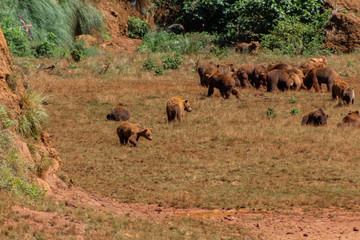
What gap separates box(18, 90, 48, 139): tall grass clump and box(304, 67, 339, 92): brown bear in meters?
16.2

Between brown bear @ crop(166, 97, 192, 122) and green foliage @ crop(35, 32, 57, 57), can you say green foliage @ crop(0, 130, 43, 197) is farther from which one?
green foliage @ crop(35, 32, 57, 57)

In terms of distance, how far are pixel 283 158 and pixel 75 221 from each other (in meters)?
7.65

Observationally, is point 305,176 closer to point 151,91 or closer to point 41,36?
point 151,91

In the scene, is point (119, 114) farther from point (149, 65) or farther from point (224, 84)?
point (149, 65)

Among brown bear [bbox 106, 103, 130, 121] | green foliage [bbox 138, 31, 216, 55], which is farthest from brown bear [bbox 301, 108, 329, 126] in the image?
green foliage [bbox 138, 31, 216, 55]

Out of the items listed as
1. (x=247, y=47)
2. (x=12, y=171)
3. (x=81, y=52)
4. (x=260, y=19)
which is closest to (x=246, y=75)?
(x=247, y=47)

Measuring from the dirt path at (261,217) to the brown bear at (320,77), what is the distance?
1492 cm

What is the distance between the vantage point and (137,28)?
1559 inches

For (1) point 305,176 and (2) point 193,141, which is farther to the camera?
(2) point 193,141

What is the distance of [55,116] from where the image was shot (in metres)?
19.1

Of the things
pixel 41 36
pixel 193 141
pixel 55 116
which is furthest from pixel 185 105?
pixel 41 36

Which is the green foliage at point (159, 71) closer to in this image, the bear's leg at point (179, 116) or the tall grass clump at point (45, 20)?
the tall grass clump at point (45, 20)

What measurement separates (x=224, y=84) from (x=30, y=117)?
12603mm

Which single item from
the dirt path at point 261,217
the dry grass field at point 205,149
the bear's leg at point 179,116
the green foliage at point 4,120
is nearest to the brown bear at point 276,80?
the dry grass field at point 205,149
